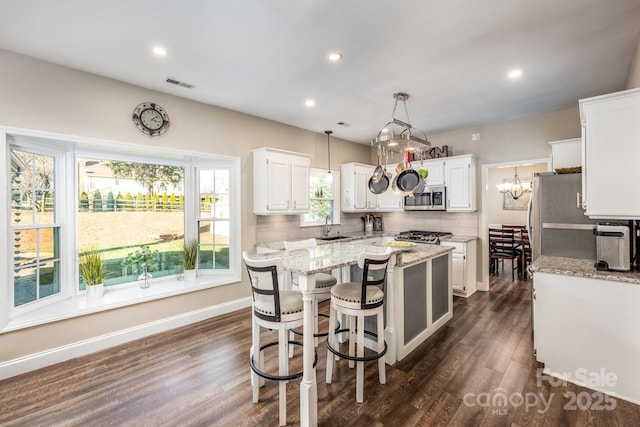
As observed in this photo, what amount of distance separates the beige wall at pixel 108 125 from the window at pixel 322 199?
1.16 metres

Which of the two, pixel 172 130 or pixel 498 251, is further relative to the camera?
pixel 498 251

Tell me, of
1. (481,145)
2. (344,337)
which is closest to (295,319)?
(344,337)

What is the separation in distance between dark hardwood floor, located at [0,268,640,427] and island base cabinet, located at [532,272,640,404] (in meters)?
0.14

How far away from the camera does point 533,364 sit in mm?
2598

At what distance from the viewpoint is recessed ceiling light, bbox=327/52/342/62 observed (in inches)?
100

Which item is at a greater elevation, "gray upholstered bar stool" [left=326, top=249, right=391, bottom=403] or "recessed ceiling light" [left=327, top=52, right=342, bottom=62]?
"recessed ceiling light" [left=327, top=52, right=342, bottom=62]

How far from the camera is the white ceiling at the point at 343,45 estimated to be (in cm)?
197

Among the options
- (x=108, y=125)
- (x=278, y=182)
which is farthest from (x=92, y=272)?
(x=278, y=182)

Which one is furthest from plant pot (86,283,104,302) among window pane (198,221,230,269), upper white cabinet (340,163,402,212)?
upper white cabinet (340,163,402,212)

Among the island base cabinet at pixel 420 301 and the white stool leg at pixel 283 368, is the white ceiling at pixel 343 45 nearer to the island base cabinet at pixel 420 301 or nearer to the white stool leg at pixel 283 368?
the island base cabinet at pixel 420 301

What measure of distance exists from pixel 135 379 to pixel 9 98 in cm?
265

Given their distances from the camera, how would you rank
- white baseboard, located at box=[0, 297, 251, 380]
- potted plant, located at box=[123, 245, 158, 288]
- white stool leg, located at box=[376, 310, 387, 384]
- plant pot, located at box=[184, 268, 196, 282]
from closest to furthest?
white stool leg, located at box=[376, 310, 387, 384]
white baseboard, located at box=[0, 297, 251, 380]
potted plant, located at box=[123, 245, 158, 288]
plant pot, located at box=[184, 268, 196, 282]

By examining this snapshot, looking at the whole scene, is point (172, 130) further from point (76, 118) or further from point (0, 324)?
point (0, 324)

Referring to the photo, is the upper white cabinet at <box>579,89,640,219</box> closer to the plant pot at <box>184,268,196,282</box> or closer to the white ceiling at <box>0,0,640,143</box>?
the white ceiling at <box>0,0,640,143</box>
